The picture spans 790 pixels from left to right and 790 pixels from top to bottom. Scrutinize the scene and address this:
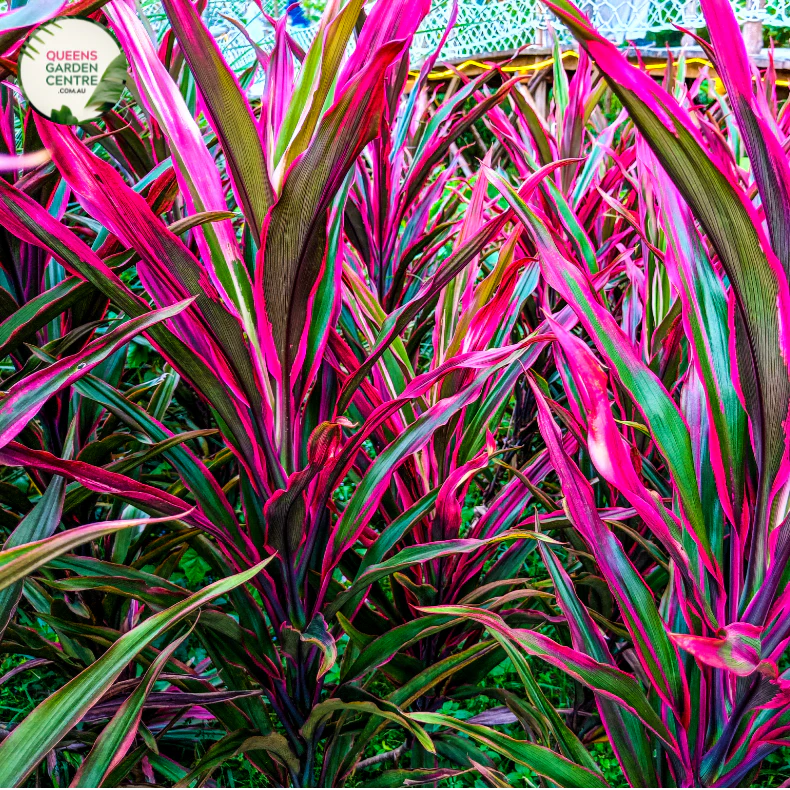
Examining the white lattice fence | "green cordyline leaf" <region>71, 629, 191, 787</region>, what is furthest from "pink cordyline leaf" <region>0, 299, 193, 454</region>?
the white lattice fence

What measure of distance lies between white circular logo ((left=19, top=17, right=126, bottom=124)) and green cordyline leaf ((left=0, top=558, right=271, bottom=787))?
0.37 metres

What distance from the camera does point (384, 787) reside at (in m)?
0.71

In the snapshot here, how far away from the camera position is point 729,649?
0.43 m

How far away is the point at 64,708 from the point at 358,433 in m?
0.30

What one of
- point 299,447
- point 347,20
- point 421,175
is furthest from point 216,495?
point 421,175

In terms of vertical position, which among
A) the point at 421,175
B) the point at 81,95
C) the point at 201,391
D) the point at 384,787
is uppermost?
→ the point at 81,95

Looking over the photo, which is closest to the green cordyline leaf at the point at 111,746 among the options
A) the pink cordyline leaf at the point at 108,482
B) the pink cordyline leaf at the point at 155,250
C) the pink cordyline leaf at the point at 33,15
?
the pink cordyline leaf at the point at 108,482

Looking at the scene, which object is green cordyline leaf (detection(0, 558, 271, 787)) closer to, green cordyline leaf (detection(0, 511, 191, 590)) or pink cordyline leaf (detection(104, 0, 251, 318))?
green cordyline leaf (detection(0, 511, 191, 590))

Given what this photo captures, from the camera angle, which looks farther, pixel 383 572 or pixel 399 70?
pixel 399 70

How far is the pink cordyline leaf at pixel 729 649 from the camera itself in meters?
0.42

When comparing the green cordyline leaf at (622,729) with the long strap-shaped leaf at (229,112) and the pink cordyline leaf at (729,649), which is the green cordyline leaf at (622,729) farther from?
the long strap-shaped leaf at (229,112)

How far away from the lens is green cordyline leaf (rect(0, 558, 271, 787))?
41 cm

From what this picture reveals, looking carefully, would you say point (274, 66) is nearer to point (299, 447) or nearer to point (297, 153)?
point (297, 153)

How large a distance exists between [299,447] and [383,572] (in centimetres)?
15
